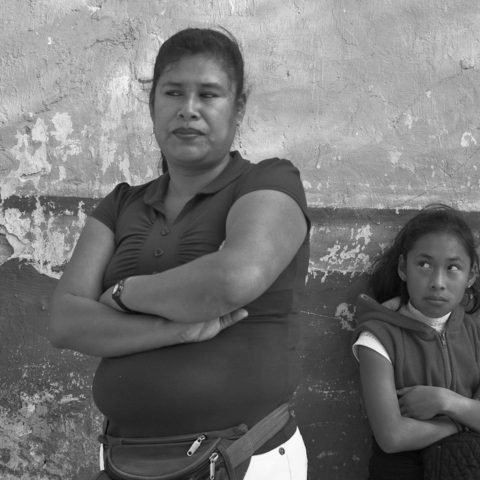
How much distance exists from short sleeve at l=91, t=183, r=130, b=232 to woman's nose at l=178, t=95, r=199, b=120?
1.16 ft

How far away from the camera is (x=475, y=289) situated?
3107 mm

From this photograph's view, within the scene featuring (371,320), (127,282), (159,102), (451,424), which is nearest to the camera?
(127,282)

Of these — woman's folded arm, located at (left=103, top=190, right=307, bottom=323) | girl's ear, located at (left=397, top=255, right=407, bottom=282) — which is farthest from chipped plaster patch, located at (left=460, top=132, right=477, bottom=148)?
woman's folded arm, located at (left=103, top=190, right=307, bottom=323)

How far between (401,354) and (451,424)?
0.30m

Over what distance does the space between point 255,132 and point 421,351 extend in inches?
42.2

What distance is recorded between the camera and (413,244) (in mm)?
2926

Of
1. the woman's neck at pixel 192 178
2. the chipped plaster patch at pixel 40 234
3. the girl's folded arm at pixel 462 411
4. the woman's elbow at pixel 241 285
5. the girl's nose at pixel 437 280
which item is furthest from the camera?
the chipped plaster patch at pixel 40 234

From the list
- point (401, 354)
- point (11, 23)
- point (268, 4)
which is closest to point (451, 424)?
point (401, 354)

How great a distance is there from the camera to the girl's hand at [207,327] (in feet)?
6.29

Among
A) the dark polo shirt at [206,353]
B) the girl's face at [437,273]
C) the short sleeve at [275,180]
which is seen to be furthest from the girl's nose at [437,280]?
the short sleeve at [275,180]

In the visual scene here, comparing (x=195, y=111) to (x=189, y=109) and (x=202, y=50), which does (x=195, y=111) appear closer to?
(x=189, y=109)

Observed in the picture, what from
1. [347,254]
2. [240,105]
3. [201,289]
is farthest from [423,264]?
[201,289]

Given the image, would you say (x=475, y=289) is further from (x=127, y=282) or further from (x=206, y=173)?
(x=127, y=282)

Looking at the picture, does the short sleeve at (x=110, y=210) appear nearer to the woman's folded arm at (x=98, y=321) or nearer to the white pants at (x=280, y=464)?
the woman's folded arm at (x=98, y=321)
